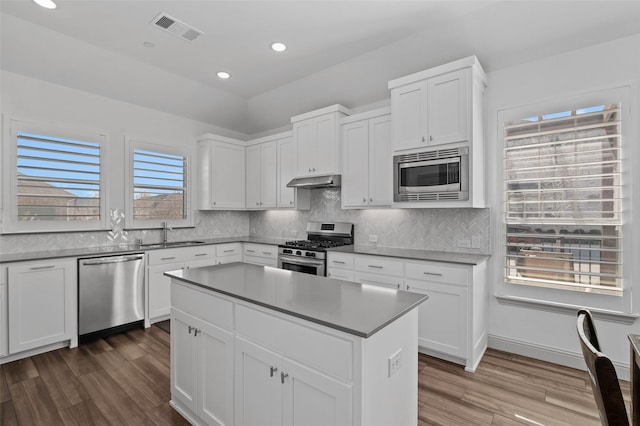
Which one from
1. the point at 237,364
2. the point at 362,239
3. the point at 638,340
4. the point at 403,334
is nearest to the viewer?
the point at 638,340

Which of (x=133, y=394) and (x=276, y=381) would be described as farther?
(x=133, y=394)

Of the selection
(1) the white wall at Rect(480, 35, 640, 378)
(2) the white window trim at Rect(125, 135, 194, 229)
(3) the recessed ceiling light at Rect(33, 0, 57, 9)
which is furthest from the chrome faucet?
(1) the white wall at Rect(480, 35, 640, 378)

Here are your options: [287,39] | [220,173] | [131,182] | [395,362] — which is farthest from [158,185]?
[395,362]

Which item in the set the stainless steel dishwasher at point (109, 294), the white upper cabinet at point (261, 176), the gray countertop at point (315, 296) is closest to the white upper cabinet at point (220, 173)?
the white upper cabinet at point (261, 176)

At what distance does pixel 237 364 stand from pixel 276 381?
1.04ft

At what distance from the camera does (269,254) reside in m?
4.57

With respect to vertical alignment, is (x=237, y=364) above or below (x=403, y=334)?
below

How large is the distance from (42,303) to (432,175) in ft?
13.4

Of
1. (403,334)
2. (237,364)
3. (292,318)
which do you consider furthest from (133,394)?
(403,334)

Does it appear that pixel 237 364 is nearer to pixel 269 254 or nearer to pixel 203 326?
pixel 203 326

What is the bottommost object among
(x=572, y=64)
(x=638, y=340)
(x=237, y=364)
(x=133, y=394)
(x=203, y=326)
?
(x=133, y=394)

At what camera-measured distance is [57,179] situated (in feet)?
12.1

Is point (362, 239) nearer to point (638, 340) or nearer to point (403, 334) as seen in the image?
point (403, 334)

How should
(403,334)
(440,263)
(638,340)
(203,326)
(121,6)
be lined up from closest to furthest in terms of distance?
(638,340), (403,334), (203,326), (121,6), (440,263)
